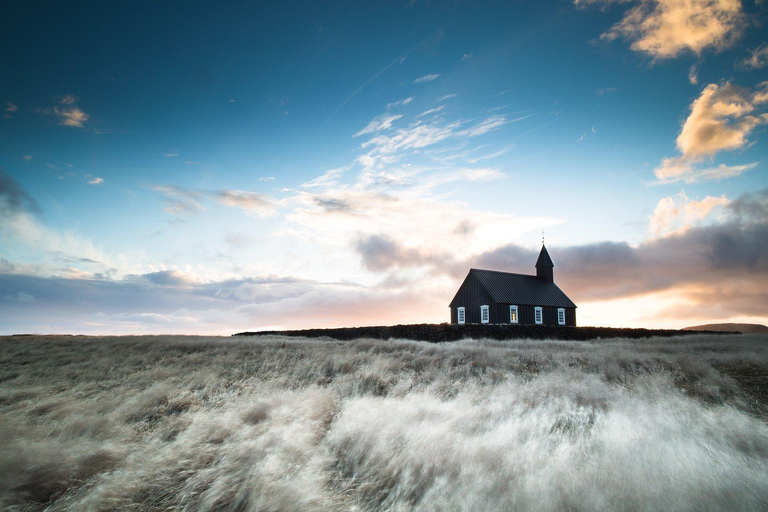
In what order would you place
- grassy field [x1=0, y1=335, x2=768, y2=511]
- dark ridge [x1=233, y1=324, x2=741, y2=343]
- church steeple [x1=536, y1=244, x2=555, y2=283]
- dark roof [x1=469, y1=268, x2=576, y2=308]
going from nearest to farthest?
1. grassy field [x1=0, y1=335, x2=768, y2=511]
2. dark ridge [x1=233, y1=324, x2=741, y2=343]
3. dark roof [x1=469, y1=268, x2=576, y2=308]
4. church steeple [x1=536, y1=244, x2=555, y2=283]

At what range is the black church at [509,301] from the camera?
33062 millimetres

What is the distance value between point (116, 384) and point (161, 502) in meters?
7.88

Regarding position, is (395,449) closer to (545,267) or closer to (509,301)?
(509,301)

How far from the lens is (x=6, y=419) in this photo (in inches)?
230

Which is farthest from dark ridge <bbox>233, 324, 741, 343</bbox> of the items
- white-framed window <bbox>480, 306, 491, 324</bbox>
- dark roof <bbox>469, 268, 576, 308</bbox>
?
dark roof <bbox>469, 268, 576, 308</bbox>

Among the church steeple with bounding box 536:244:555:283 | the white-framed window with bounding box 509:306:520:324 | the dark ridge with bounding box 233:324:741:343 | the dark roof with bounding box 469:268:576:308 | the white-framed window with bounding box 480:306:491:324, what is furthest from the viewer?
the church steeple with bounding box 536:244:555:283

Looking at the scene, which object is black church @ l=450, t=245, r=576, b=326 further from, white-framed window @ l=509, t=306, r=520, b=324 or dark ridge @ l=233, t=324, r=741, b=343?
dark ridge @ l=233, t=324, r=741, b=343

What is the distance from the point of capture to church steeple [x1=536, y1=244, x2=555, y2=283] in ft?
132

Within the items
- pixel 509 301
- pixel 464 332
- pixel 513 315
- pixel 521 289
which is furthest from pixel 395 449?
pixel 521 289

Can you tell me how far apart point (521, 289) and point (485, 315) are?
5433mm

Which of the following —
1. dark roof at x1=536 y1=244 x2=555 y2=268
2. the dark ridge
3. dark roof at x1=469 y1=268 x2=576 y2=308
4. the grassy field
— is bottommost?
the dark ridge

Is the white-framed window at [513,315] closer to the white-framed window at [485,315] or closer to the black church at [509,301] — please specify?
the black church at [509,301]

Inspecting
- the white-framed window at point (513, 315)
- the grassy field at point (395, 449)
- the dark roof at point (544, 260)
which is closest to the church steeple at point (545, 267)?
the dark roof at point (544, 260)

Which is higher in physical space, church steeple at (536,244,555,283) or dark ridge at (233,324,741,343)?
church steeple at (536,244,555,283)
